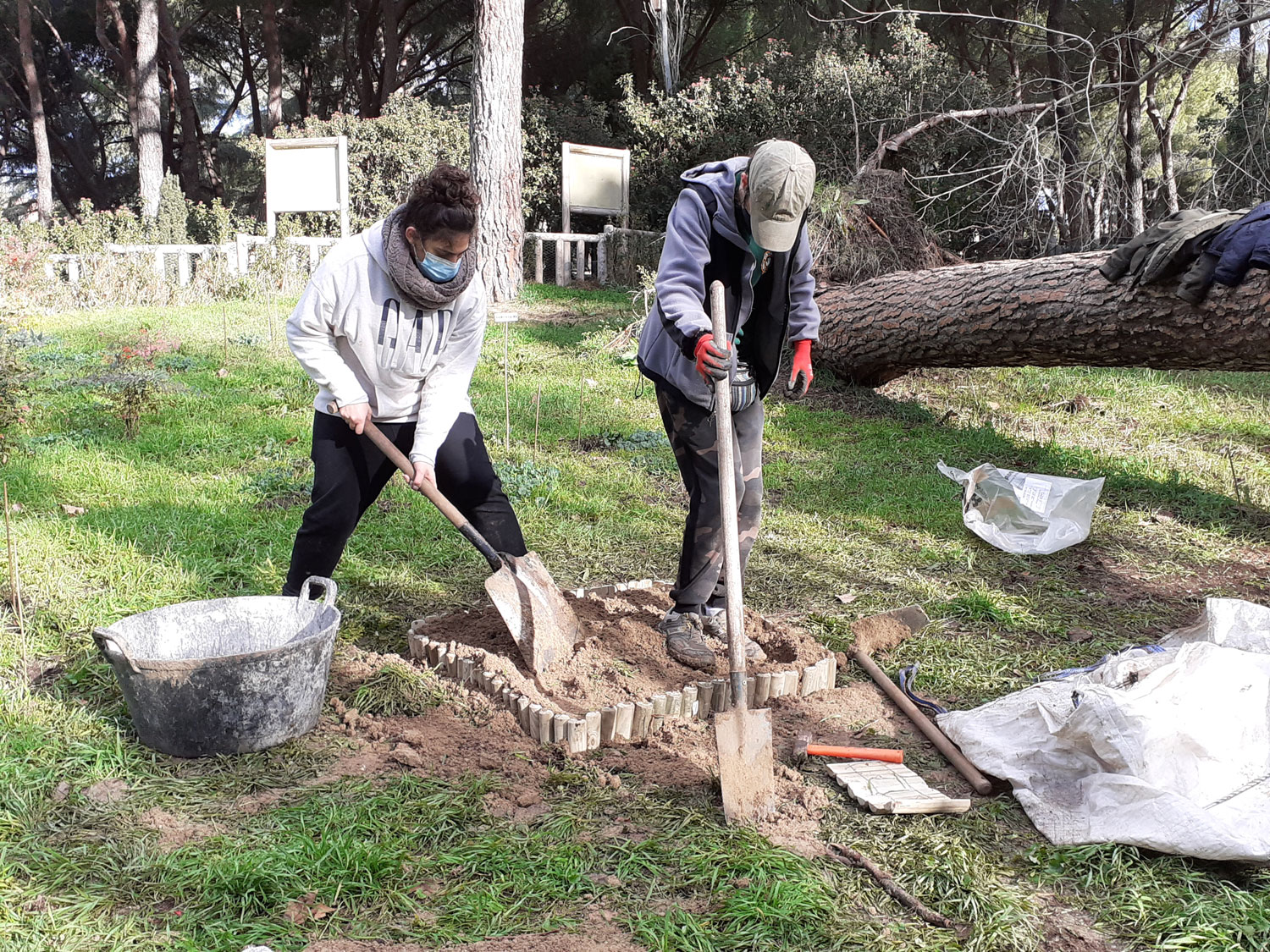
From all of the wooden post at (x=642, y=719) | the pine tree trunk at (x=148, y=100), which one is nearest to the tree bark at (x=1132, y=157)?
the wooden post at (x=642, y=719)

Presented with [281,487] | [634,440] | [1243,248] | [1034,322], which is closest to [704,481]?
[281,487]

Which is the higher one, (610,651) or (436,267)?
(436,267)

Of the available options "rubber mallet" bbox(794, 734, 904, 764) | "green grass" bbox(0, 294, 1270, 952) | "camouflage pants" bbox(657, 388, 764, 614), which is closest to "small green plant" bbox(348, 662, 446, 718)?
"green grass" bbox(0, 294, 1270, 952)

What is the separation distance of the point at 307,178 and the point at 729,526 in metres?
11.8

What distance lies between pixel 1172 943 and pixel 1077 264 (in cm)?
523

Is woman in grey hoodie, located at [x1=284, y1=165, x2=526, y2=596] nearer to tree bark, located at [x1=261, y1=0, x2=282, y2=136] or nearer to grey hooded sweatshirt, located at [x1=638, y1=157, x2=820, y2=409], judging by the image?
grey hooded sweatshirt, located at [x1=638, y1=157, x2=820, y2=409]

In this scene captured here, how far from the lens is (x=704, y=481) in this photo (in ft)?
11.7

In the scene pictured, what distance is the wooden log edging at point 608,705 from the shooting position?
3170 mm

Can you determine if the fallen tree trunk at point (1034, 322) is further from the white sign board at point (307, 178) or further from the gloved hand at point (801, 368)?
the white sign board at point (307, 178)

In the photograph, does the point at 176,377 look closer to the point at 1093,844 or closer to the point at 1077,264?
the point at 1077,264

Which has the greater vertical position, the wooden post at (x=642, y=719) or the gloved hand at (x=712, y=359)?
the gloved hand at (x=712, y=359)

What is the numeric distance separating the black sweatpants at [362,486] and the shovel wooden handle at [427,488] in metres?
0.08

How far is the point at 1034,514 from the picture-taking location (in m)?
5.48

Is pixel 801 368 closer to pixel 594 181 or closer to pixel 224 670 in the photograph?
pixel 224 670
